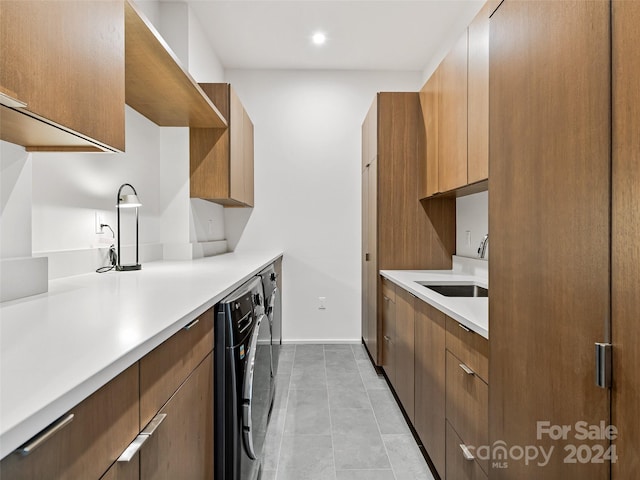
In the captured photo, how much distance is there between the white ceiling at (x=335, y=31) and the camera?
9.06ft

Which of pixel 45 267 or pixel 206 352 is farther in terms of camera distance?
pixel 45 267

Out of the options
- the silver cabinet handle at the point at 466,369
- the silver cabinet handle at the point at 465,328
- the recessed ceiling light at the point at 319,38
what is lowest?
the silver cabinet handle at the point at 466,369

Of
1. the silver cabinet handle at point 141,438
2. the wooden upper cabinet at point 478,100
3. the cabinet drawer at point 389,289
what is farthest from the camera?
the cabinet drawer at point 389,289

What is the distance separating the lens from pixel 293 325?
385 cm

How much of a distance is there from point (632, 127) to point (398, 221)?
230cm

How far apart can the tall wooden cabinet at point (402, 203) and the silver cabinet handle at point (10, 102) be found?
90.8 inches

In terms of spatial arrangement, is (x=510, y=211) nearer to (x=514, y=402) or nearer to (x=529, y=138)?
(x=529, y=138)

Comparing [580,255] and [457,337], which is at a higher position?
[580,255]

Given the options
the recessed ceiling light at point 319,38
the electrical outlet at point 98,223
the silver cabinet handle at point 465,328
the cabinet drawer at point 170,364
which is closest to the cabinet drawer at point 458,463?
the silver cabinet handle at point 465,328

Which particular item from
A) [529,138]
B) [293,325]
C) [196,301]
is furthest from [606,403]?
[293,325]

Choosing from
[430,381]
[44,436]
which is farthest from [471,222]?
[44,436]

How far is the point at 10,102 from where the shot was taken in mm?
799

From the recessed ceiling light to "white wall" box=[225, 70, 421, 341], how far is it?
54 centimetres

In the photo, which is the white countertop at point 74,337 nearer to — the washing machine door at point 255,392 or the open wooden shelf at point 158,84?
the washing machine door at point 255,392
